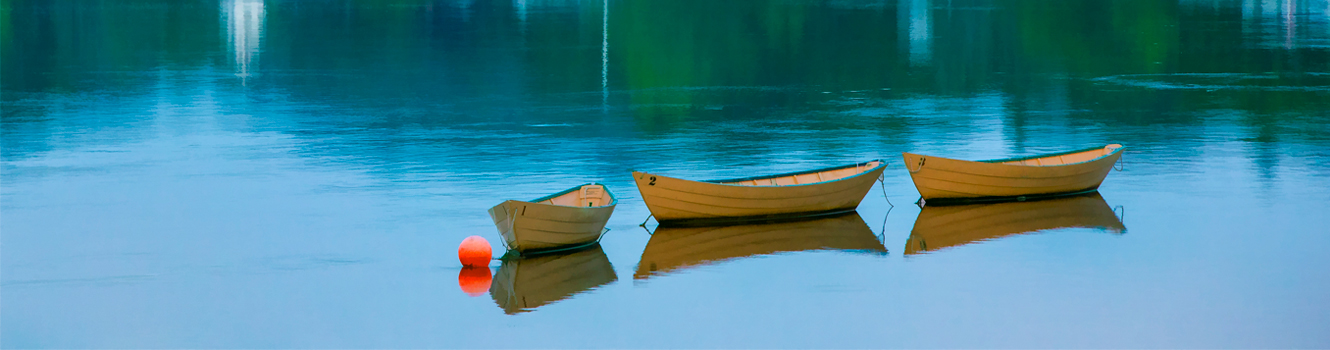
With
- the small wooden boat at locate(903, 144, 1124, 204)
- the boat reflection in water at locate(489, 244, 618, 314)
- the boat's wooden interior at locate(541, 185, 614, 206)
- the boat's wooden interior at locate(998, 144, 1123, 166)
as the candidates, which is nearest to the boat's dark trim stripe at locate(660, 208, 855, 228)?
the boat's wooden interior at locate(541, 185, 614, 206)

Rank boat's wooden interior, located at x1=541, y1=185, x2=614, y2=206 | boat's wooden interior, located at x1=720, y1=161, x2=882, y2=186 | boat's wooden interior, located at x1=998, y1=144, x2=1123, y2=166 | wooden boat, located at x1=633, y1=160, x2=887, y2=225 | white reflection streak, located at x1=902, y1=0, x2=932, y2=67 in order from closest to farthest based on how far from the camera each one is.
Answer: boat's wooden interior, located at x1=541, y1=185, x2=614, y2=206
wooden boat, located at x1=633, y1=160, x2=887, y2=225
boat's wooden interior, located at x1=720, y1=161, x2=882, y2=186
boat's wooden interior, located at x1=998, y1=144, x2=1123, y2=166
white reflection streak, located at x1=902, y1=0, x2=932, y2=67

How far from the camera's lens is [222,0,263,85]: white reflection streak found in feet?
178

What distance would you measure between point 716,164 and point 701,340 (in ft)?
43.3

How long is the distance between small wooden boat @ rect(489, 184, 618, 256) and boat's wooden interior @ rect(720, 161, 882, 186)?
2.78 metres

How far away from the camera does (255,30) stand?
73250mm

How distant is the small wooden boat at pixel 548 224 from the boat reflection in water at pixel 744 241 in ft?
2.88

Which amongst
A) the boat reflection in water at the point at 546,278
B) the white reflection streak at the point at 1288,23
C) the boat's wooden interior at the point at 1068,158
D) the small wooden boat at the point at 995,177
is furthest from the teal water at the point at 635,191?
the white reflection streak at the point at 1288,23

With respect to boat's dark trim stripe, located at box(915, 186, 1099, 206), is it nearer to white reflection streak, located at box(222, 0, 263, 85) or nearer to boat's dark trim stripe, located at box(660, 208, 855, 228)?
boat's dark trim stripe, located at box(660, 208, 855, 228)

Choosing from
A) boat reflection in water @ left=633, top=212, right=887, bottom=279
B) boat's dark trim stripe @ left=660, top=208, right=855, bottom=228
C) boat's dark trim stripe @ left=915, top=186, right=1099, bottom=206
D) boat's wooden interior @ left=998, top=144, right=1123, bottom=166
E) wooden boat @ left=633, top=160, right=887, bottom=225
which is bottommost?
boat reflection in water @ left=633, top=212, right=887, bottom=279

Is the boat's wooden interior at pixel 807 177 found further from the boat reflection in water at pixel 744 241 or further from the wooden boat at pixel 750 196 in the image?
the boat reflection in water at pixel 744 241

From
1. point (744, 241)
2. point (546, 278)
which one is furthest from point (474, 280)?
point (744, 241)

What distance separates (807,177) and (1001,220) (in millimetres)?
3156

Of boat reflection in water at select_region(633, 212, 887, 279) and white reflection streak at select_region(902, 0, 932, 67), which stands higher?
white reflection streak at select_region(902, 0, 932, 67)

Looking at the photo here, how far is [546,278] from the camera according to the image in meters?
18.7
